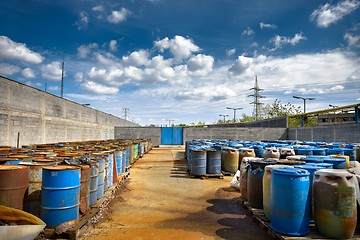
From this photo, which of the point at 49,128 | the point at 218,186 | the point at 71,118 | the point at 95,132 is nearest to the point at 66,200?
the point at 218,186

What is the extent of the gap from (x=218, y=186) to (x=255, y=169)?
10.8 ft

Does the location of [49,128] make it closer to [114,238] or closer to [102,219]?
[102,219]

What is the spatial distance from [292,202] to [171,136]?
26796 millimetres

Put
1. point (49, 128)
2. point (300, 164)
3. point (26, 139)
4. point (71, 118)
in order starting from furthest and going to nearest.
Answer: point (71, 118), point (49, 128), point (26, 139), point (300, 164)

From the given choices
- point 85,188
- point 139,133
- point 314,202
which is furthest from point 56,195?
point 139,133

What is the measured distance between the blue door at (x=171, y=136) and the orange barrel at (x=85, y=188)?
25.4 metres

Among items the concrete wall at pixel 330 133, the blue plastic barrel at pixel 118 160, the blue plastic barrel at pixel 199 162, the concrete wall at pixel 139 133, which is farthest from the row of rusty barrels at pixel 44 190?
the concrete wall at pixel 139 133

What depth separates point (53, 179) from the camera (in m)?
4.37

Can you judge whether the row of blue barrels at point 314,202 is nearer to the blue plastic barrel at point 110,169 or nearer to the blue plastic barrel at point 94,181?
the blue plastic barrel at point 94,181

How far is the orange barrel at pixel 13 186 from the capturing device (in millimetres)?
4219

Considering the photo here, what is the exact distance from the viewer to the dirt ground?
4727mm

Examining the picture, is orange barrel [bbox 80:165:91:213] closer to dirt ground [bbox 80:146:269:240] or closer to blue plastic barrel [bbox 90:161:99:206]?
blue plastic barrel [bbox 90:161:99:206]

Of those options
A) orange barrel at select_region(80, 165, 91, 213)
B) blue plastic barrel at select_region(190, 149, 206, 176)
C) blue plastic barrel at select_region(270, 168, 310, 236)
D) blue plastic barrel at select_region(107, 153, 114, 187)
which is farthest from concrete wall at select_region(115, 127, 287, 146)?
blue plastic barrel at select_region(270, 168, 310, 236)

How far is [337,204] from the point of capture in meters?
3.99
